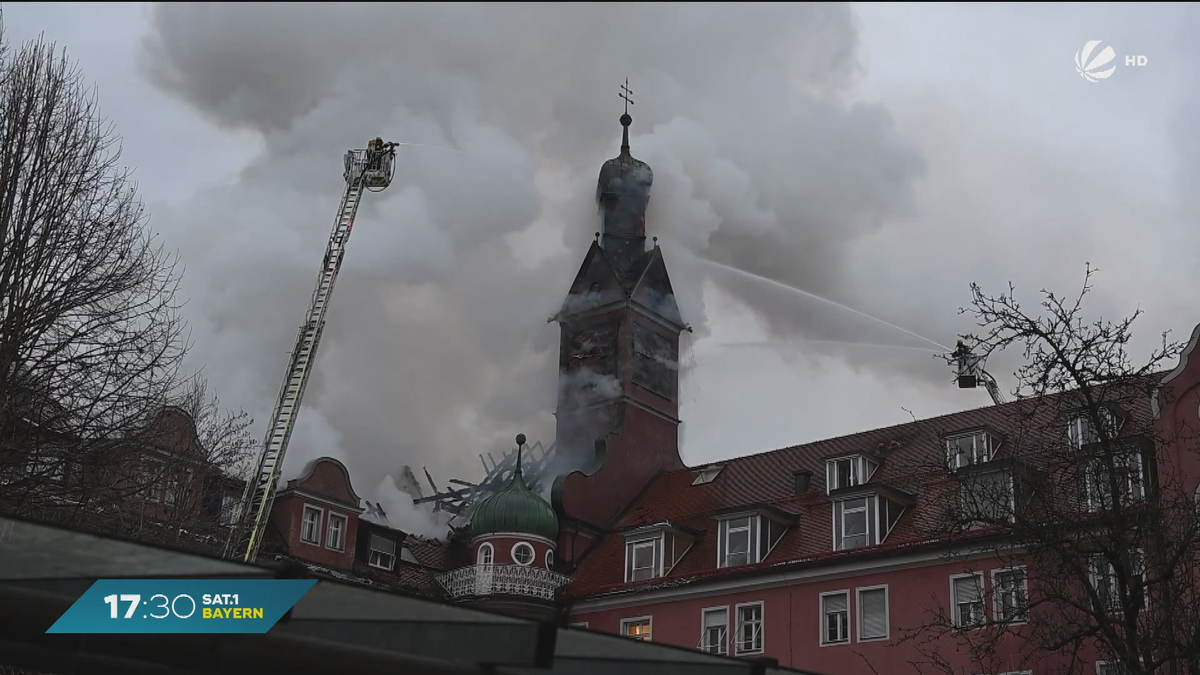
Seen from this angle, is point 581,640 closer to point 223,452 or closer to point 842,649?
point 223,452

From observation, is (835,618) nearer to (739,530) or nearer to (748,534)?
(748,534)

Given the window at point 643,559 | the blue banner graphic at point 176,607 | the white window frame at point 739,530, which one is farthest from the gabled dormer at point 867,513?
the blue banner graphic at point 176,607

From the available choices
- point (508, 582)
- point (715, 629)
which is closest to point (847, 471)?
point (715, 629)

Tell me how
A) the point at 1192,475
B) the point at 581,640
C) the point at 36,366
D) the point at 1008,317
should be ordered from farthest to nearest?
the point at 1192,475 → the point at 1008,317 → the point at 36,366 → the point at 581,640

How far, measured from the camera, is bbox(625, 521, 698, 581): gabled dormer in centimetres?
4856

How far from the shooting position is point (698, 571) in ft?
154

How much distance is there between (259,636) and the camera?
8.96m

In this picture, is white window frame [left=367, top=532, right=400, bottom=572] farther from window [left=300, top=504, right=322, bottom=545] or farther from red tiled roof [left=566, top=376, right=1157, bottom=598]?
red tiled roof [left=566, top=376, right=1157, bottom=598]

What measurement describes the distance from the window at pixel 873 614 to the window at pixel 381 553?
20.4 metres

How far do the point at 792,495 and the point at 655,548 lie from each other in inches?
210

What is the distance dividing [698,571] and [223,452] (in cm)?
1774

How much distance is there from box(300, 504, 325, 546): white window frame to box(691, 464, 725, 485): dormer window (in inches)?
590

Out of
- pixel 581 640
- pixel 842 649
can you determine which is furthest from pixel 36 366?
pixel 842 649

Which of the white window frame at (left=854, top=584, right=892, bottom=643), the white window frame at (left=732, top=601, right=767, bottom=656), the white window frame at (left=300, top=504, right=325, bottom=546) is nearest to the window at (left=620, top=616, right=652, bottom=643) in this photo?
the white window frame at (left=732, top=601, right=767, bottom=656)
